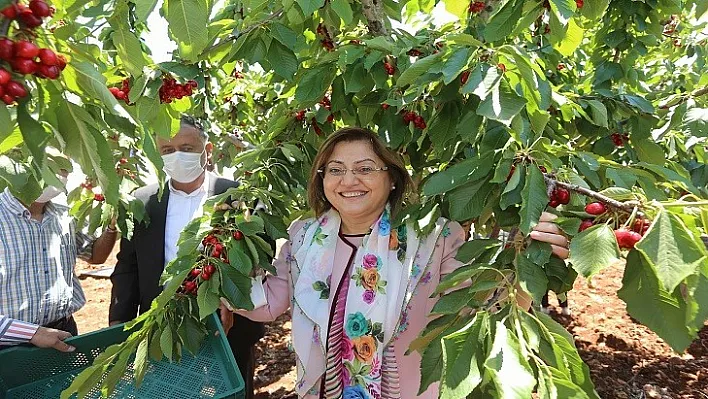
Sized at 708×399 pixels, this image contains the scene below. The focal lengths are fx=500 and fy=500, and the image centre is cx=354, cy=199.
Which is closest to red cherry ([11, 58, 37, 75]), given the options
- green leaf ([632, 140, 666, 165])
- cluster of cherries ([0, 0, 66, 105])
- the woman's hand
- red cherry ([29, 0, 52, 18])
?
cluster of cherries ([0, 0, 66, 105])

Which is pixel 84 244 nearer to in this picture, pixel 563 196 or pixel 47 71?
pixel 47 71

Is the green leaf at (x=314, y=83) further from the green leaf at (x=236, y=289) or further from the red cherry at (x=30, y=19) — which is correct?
the red cherry at (x=30, y=19)

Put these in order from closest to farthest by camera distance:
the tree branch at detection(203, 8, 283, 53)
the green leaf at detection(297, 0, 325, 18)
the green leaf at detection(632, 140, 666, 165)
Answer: the green leaf at detection(297, 0, 325, 18)
the tree branch at detection(203, 8, 283, 53)
the green leaf at detection(632, 140, 666, 165)

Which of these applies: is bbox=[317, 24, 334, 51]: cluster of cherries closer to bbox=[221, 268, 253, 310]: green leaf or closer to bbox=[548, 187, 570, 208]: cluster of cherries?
bbox=[221, 268, 253, 310]: green leaf

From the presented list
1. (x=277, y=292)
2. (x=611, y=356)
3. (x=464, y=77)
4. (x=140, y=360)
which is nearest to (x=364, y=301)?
(x=277, y=292)

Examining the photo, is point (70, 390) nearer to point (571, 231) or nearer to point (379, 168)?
point (379, 168)

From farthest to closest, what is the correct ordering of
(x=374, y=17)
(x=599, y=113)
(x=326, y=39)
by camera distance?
(x=326, y=39) → (x=374, y=17) → (x=599, y=113)

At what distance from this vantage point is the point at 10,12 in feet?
2.83

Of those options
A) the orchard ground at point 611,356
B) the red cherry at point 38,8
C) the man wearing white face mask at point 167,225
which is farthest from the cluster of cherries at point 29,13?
the orchard ground at point 611,356

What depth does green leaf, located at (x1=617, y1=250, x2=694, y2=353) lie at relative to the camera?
3.08 feet

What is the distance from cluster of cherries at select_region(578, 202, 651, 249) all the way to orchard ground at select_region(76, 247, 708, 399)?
10.6ft

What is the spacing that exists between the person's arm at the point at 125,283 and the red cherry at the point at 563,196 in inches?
95.6

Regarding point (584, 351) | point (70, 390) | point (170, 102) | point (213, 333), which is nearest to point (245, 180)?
point (170, 102)

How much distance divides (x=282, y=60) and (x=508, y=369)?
1333mm
